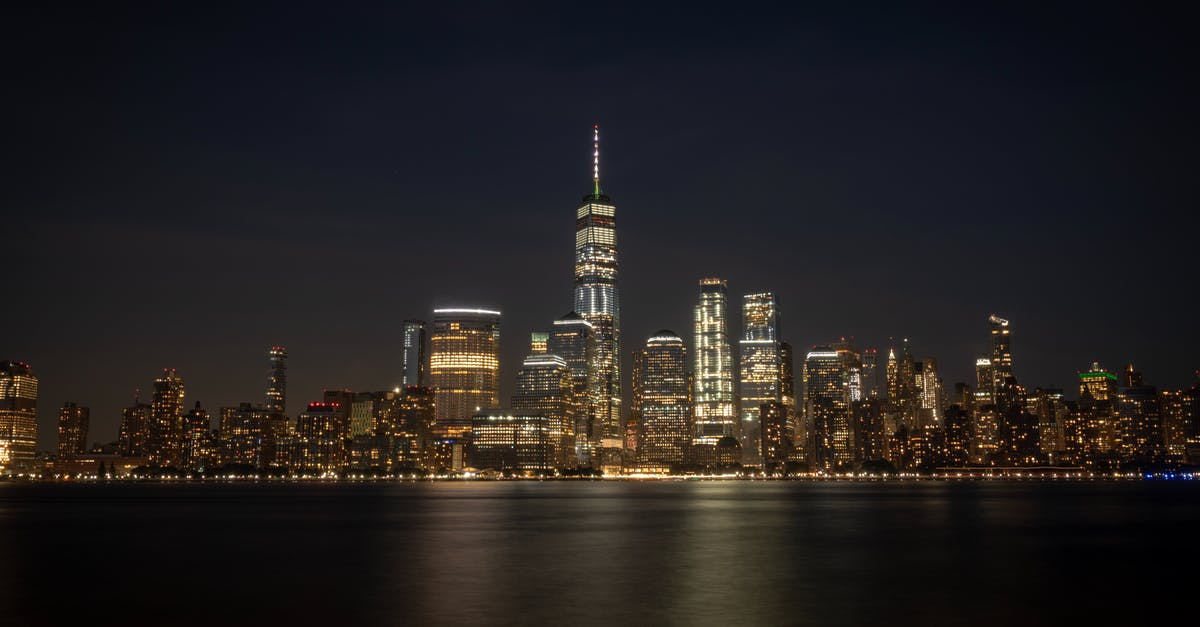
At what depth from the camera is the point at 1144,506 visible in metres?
133

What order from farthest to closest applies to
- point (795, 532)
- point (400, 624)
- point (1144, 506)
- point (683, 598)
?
point (1144, 506) → point (795, 532) → point (683, 598) → point (400, 624)

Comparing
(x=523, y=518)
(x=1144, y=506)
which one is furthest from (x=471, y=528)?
(x=1144, y=506)

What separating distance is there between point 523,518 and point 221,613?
6613 centimetres

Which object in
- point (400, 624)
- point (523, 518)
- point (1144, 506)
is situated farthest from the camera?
point (1144, 506)

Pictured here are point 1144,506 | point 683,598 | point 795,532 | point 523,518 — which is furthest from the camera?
point 1144,506

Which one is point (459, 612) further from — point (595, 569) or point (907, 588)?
point (907, 588)

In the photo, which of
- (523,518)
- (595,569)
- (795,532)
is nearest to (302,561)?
(595,569)

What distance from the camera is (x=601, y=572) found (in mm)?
49250

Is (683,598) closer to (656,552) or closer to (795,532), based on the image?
(656,552)

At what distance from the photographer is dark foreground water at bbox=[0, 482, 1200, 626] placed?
36.5m

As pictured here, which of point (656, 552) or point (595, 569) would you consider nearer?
point (595, 569)

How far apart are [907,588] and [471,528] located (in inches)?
1898

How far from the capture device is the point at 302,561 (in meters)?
56.4

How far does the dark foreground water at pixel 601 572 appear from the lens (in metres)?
36.5
